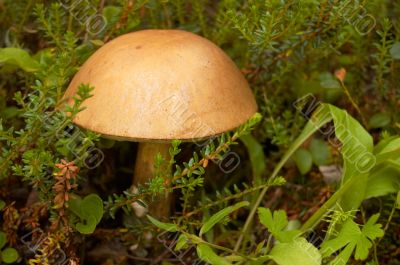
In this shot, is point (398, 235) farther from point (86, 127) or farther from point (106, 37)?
point (106, 37)

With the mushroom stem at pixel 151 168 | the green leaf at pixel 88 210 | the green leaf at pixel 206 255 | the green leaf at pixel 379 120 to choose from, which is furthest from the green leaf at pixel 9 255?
the green leaf at pixel 379 120

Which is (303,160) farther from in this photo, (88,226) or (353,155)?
(88,226)

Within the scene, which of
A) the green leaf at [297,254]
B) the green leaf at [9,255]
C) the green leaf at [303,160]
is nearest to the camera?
the green leaf at [297,254]

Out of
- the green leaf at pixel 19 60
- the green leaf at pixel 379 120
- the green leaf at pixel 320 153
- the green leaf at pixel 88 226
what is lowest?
the green leaf at pixel 320 153

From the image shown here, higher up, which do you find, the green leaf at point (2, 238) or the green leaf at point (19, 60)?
Answer: the green leaf at point (19, 60)

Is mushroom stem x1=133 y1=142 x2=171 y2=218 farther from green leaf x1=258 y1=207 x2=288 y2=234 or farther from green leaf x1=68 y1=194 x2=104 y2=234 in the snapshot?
green leaf x1=258 y1=207 x2=288 y2=234

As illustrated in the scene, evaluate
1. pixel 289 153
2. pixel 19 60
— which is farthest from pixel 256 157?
pixel 19 60

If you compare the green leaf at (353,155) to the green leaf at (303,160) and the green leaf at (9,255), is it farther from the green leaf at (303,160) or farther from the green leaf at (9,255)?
the green leaf at (9,255)
